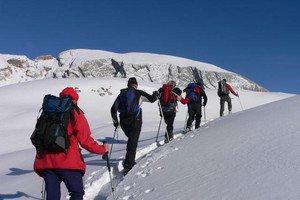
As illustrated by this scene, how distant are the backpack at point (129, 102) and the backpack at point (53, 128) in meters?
3.38

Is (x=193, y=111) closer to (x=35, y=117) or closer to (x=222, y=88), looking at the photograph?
(x=222, y=88)

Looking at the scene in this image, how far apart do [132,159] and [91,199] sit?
123cm

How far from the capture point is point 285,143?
818 centimetres

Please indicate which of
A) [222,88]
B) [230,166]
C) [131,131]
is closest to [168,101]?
[131,131]

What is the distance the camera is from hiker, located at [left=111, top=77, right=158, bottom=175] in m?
9.38

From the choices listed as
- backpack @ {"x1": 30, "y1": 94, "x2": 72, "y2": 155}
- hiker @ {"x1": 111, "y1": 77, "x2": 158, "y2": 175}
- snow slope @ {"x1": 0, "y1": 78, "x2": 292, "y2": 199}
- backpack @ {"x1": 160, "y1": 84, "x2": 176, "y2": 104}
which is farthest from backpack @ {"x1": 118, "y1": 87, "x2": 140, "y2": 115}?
backpack @ {"x1": 160, "y1": 84, "x2": 176, "y2": 104}

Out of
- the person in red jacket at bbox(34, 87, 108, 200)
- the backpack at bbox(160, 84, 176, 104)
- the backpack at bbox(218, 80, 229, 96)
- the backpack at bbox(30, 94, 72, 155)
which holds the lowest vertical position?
the backpack at bbox(218, 80, 229, 96)

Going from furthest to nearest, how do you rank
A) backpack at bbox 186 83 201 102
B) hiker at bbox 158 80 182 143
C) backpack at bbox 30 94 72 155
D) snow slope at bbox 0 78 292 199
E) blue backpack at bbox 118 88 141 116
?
backpack at bbox 186 83 201 102 → hiker at bbox 158 80 182 143 → snow slope at bbox 0 78 292 199 → blue backpack at bbox 118 88 141 116 → backpack at bbox 30 94 72 155

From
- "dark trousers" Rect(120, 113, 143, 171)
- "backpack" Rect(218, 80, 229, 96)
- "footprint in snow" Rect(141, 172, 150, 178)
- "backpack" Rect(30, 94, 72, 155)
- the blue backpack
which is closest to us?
"backpack" Rect(30, 94, 72, 155)

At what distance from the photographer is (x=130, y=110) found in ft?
30.9

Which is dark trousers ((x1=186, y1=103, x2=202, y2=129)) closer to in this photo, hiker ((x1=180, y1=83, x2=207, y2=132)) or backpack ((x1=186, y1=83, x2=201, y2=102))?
hiker ((x1=180, y1=83, x2=207, y2=132))

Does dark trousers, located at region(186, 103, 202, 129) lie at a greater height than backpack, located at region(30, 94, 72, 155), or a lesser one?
lesser

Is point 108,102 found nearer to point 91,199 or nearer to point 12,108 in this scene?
point 12,108

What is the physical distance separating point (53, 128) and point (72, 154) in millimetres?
408
